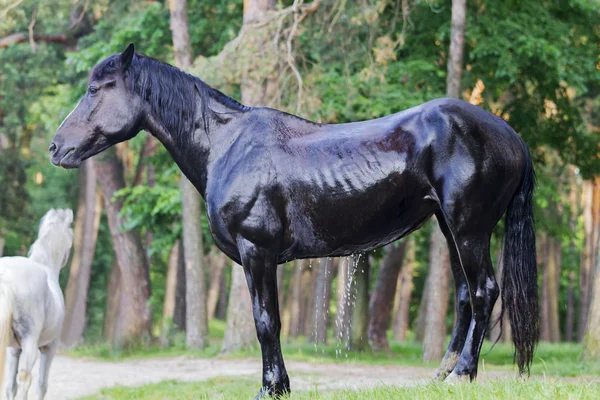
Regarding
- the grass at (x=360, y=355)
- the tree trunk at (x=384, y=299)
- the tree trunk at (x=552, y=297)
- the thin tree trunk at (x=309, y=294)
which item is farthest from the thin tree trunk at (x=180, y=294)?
the tree trunk at (x=552, y=297)

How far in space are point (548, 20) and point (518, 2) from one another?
33.4 inches

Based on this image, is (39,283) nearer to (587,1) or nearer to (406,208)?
(406,208)

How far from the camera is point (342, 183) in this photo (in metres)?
5.45

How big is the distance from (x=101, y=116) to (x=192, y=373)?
881cm

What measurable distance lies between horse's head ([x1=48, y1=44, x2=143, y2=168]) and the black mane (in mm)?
32

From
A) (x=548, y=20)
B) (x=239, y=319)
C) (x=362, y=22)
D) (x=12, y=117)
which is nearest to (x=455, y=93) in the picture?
(x=362, y=22)

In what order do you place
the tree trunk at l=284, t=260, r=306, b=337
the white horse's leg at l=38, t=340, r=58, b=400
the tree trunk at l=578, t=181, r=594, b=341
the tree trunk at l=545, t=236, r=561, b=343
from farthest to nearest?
the tree trunk at l=284, t=260, r=306, b=337 → the tree trunk at l=545, t=236, r=561, b=343 → the tree trunk at l=578, t=181, r=594, b=341 → the white horse's leg at l=38, t=340, r=58, b=400

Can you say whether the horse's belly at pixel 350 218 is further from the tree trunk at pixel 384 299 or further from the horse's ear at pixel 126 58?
the tree trunk at pixel 384 299

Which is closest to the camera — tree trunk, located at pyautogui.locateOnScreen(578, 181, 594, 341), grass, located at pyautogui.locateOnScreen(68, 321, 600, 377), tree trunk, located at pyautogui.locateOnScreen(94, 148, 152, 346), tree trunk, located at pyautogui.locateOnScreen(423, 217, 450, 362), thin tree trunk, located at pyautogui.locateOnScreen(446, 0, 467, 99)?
grass, located at pyautogui.locateOnScreen(68, 321, 600, 377)

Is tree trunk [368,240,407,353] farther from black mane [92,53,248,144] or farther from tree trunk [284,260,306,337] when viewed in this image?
Answer: black mane [92,53,248,144]

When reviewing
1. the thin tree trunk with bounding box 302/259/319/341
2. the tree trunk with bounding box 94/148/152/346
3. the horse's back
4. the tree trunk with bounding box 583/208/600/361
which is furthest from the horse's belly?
the thin tree trunk with bounding box 302/259/319/341

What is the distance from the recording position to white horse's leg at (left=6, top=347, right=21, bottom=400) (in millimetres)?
8594

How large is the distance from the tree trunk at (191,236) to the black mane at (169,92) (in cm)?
1219

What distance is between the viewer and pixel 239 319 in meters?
16.9
